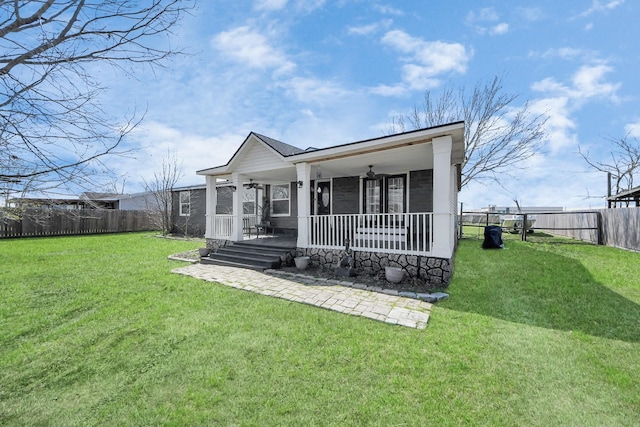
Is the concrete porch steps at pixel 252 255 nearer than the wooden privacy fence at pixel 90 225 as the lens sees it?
Yes

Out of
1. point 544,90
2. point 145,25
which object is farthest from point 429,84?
point 145,25

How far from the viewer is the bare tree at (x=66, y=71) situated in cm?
208

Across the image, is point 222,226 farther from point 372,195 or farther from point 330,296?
point 330,296

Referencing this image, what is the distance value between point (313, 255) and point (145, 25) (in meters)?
6.14

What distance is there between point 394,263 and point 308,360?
4.04 m

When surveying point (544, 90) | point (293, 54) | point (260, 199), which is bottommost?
point (260, 199)

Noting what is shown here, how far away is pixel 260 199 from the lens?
12.9 m

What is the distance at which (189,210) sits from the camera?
55.1ft

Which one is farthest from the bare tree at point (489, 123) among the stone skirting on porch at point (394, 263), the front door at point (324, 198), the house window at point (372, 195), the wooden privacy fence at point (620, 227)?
the stone skirting on porch at point (394, 263)

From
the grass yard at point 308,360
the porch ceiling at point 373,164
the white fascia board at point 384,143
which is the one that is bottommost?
the grass yard at point 308,360

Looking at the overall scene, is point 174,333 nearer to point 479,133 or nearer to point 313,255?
point 313,255

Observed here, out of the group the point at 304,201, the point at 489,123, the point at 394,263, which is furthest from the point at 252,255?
the point at 489,123

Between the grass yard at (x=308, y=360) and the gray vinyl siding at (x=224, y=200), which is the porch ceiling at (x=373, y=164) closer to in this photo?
the grass yard at (x=308, y=360)

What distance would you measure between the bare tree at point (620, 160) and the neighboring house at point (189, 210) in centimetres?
2474
